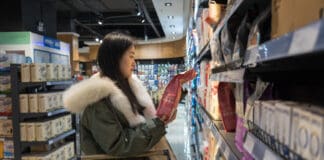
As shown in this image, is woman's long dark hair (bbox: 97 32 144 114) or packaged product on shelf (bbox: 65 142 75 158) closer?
woman's long dark hair (bbox: 97 32 144 114)

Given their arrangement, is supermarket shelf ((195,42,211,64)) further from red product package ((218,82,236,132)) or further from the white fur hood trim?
the white fur hood trim

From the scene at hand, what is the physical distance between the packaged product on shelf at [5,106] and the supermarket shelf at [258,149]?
373 cm

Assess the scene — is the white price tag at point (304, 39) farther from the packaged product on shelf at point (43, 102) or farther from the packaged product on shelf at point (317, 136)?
the packaged product on shelf at point (43, 102)

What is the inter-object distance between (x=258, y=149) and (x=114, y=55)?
1350mm

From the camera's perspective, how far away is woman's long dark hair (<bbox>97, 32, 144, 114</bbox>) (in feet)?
6.40

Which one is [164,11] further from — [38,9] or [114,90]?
[114,90]

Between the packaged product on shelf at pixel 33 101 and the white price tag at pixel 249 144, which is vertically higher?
the white price tag at pixel 249 144

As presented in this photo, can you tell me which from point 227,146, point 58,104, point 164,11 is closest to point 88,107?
point 227,146

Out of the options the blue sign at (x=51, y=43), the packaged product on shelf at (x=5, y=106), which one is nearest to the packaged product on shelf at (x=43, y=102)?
the packaged product on shelf at (x=5, y=106)

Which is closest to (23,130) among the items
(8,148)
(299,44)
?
(8,148)

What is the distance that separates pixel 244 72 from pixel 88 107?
1.13 meters

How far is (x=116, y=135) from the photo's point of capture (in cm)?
174

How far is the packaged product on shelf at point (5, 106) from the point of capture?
3.95 m

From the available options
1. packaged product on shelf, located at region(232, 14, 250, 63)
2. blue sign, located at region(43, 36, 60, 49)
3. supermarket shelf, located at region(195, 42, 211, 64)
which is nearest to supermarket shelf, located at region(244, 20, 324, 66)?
packaged product on shelf, located at region(232, 14, 250, 63)
